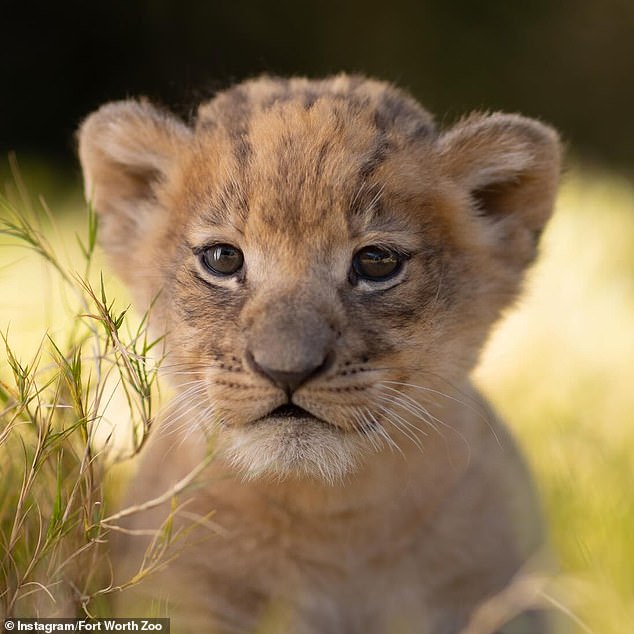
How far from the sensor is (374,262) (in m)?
2.46

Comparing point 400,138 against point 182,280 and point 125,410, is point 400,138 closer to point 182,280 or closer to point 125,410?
point 182,280

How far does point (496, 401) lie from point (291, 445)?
2.19 m

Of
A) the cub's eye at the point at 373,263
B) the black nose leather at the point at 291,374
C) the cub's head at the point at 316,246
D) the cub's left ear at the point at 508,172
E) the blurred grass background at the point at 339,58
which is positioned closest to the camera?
the black nose leather at the point at 291,374

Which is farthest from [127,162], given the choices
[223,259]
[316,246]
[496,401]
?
[496,401]

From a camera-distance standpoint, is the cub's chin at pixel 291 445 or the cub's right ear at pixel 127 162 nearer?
the cub's chin at pixel 291 445

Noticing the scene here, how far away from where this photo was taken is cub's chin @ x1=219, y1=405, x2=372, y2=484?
2283mm

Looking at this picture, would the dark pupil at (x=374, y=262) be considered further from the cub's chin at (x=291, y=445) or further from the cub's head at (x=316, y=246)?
the cub's chin at (x=291, y=445)

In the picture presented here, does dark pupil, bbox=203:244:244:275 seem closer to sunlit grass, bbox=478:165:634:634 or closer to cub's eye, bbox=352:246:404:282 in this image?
cub's eye, bbox=352:246:404:282

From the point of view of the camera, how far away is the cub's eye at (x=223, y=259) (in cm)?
250

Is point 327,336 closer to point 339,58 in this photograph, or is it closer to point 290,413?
point 290,413

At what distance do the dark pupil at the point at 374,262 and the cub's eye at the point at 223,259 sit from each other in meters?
0.30

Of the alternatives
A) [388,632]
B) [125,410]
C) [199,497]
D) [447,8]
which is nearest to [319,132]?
[199,497]

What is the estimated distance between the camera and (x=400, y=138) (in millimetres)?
2658

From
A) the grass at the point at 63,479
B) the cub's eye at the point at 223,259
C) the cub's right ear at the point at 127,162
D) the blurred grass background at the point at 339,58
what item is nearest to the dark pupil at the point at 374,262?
the cub's eye at the point at 223,259
